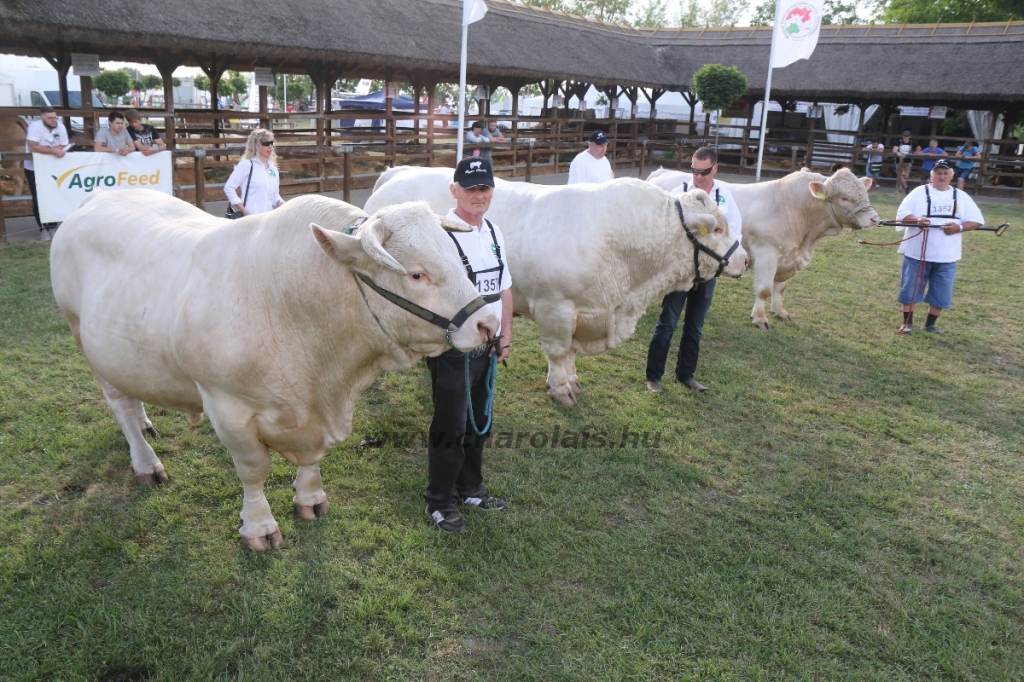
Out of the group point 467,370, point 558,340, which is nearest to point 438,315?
point 467,370

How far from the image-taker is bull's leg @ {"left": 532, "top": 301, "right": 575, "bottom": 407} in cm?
524

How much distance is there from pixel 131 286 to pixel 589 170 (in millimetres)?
4921

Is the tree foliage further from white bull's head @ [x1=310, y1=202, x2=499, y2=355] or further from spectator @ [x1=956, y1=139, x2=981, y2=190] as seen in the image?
white bull's head @ [x1=310, y1=202, x2=499, y2=355]

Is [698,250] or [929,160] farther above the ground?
[929,160]

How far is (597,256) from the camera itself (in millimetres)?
5102

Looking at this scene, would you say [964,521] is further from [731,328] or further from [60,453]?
[60,453]

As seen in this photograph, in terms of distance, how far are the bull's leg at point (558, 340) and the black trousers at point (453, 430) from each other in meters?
1.50

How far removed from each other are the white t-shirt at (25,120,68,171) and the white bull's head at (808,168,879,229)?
924 centimetres

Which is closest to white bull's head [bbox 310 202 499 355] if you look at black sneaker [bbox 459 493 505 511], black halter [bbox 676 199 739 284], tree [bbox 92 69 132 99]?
black sneaker [bbox 459 493 505 511]

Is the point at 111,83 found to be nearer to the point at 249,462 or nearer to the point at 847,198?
the point at 847,198

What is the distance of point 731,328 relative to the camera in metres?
7.65

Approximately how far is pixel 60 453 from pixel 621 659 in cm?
345

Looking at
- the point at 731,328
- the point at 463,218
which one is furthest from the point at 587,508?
the point at 731,328

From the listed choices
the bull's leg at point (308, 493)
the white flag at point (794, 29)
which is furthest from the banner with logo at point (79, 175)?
the white flag at point (794, 29)
